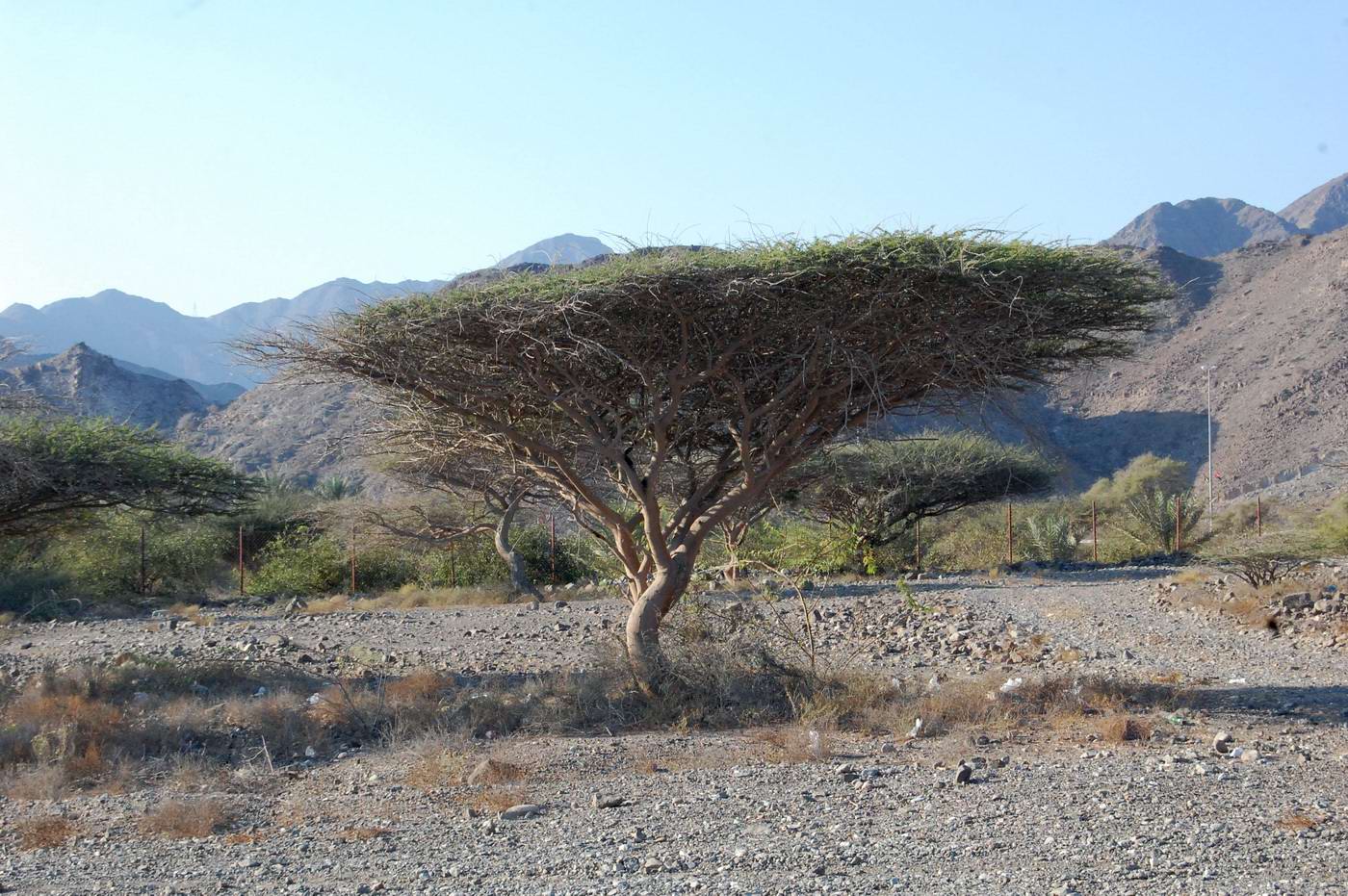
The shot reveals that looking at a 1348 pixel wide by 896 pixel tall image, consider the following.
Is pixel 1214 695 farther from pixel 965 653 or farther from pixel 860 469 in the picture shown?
pixel 860 469

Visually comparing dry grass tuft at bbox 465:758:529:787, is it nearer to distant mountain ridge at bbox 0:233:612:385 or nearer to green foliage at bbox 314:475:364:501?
green foliage at bbox 314:475:364:501

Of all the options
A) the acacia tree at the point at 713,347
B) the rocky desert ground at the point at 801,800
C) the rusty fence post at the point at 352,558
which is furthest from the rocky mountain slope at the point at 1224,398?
the rocky desert ground at the point at 801,800

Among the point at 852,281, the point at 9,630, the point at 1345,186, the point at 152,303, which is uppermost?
the point at 1345,186

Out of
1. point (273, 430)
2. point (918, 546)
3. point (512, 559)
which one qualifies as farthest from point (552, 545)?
point (273, 430)

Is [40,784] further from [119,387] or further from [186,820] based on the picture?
[119,387]

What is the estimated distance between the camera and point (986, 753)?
25.8 ft

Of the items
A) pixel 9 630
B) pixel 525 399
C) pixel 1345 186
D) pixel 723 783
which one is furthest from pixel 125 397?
pixel 1345 186

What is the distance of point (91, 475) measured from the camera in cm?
1705

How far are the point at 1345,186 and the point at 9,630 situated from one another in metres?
106

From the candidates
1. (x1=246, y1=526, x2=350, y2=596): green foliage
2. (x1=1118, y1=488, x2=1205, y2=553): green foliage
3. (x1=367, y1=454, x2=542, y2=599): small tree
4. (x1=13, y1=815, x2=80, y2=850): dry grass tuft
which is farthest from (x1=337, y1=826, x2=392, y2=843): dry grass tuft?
(x1=1118, y1=488, x2=1205, y2=553): green foliage

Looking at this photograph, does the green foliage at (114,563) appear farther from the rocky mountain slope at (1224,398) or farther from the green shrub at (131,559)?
the rocky mountain slope at (1224,398)

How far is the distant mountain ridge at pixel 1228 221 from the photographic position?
87.6 meters

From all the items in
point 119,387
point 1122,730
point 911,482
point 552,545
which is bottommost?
point 552,545

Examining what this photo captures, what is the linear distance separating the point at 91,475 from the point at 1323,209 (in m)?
100
